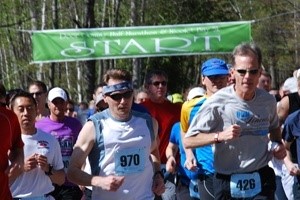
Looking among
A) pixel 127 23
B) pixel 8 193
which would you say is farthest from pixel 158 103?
pixel 127 23

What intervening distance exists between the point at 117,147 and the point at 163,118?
3951 mm

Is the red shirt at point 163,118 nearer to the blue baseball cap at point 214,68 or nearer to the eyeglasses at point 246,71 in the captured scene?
the blue baseball cap at point 214,68

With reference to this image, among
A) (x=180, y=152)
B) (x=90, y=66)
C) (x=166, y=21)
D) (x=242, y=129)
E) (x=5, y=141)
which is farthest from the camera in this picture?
(x=166, y=21)

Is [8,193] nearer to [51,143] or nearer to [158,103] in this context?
[51,143]

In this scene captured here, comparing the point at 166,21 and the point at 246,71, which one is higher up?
the point at 246,71

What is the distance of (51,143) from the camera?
333 inches

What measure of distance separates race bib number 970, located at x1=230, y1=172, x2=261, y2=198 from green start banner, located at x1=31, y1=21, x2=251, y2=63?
14956 millimetres

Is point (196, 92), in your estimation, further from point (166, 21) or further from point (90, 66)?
point (166, 21)

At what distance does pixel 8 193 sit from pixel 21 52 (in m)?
48.9

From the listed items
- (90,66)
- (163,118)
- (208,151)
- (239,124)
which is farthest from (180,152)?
(90,66)

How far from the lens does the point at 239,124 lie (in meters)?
7.31

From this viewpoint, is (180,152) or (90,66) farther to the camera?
(90,66)

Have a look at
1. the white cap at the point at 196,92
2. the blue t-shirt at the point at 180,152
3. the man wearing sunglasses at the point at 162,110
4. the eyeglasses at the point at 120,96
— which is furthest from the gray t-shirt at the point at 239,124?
the man wearing sunglasses at the point at 162,110

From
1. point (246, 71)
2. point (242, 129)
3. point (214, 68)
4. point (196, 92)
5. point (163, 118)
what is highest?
point (246, 71)
